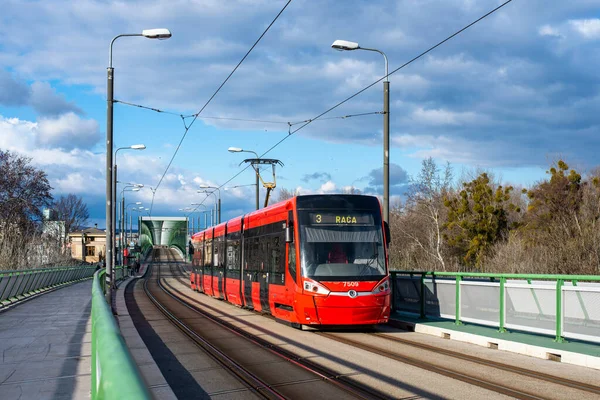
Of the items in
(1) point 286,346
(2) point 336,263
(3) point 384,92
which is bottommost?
(1) point 286,346

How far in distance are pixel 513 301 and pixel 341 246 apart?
4.17 metres

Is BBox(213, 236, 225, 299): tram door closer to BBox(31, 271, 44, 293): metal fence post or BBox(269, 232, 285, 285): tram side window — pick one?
BBox(31, 271, 44, 293): metal fence post

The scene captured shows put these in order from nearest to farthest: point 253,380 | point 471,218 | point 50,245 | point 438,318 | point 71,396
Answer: point 71,396, point 253,380, point 438,318, point 471,218, point 50,245

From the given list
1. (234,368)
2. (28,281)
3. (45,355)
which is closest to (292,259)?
(234,368)

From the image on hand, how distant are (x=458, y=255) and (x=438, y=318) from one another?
114 ft

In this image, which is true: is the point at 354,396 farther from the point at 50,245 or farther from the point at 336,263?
the point at 50,245

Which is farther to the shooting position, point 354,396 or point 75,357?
point 75,357

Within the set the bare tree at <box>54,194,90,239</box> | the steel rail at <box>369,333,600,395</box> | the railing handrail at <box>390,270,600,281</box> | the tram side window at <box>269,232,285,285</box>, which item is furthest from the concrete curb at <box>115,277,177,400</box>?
the bare tree at <box>54,194,90,239</box>

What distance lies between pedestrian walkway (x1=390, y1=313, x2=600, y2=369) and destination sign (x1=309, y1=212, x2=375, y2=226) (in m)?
2.67

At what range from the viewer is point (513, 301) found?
14.2 metres

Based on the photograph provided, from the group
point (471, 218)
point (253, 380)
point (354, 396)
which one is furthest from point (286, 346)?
point (471, 218)

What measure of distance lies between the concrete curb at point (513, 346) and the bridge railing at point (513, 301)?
0.72m

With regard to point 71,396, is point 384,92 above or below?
above

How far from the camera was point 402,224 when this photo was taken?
188 feet
